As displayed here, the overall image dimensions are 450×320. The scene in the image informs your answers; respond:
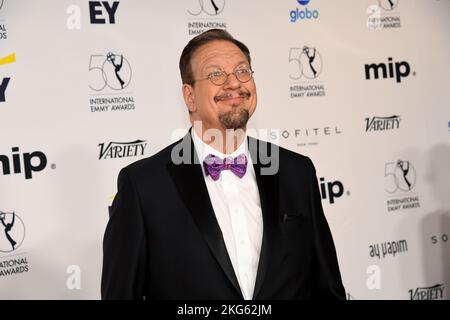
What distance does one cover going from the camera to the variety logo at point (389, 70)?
437 centimetres

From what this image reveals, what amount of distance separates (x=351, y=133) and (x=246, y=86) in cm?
213

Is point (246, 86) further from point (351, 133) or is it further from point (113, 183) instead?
point (351, 133)

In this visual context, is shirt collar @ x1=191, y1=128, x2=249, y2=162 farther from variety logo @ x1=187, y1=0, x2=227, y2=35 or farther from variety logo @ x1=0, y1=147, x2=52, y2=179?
variety logo @ x1=187, y1=0, x2=227, y2=35

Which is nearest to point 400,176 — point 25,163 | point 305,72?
point 305,72

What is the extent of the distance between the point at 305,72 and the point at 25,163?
1945 millimetres

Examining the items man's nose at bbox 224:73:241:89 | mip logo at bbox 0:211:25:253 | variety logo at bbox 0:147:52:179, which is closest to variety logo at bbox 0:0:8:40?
variety logo at bbox 0:147:52:179

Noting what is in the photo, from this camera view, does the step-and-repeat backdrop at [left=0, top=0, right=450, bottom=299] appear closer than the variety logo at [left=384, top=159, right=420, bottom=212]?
Yes

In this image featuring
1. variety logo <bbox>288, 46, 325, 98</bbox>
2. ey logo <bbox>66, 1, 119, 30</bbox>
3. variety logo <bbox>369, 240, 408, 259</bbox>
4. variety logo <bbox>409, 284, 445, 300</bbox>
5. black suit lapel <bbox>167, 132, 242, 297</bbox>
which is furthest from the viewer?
variety logo <bbox>409, 284, 445, 300</bbox>

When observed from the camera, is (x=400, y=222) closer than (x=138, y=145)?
No

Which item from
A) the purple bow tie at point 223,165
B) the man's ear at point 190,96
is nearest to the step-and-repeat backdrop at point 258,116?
the man's ear at point 190,96

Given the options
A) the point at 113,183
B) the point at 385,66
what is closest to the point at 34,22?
the point at 113,183

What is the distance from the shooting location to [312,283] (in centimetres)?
240

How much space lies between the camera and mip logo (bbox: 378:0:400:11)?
14.5ft

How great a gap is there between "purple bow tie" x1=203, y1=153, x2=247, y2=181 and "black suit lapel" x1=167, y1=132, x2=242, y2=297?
4 cm
